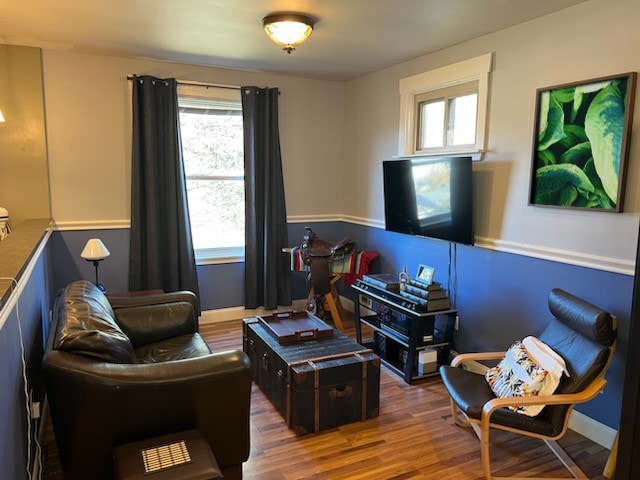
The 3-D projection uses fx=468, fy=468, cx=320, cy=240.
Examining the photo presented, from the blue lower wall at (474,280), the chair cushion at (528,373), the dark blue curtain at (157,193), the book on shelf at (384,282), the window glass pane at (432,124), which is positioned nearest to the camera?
the chair cushion at (528,373)

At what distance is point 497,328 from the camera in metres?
3.33

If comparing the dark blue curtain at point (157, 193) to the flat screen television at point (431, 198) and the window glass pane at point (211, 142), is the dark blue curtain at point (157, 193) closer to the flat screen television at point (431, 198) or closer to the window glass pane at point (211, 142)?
the window glass pane at point (211, 142)

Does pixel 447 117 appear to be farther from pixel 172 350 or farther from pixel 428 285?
pixel 172 350

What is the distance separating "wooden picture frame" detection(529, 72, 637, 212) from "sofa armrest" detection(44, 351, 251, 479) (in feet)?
6.81

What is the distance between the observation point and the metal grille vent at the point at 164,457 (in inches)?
66.8

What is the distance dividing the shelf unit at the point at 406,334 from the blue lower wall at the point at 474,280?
0.21 metres

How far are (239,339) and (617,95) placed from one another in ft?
11.0

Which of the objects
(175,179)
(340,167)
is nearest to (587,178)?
(340,167)

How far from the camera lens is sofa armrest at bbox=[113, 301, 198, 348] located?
9.82 ft

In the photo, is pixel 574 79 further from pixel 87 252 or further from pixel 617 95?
pixel 87 252

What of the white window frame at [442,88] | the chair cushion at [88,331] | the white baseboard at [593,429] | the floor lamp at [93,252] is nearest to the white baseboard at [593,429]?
the white baseboard at [593,429]

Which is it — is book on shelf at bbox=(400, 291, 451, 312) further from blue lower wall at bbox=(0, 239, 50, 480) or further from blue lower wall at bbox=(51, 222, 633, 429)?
blue lower wall at bbox=(0, 239, 50, 480)

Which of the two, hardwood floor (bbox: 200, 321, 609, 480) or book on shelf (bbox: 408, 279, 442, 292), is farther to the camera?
book on shelf (bbox: 408, 279, 442, 292)

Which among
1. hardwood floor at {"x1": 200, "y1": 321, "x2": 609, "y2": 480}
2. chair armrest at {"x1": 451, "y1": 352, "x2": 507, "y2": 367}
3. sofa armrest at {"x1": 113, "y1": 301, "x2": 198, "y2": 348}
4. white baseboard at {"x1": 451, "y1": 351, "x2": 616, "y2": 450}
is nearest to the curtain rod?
sofa armrest at {"x1": 113, "y1": 301, "x2": 198, "y2": 348}
